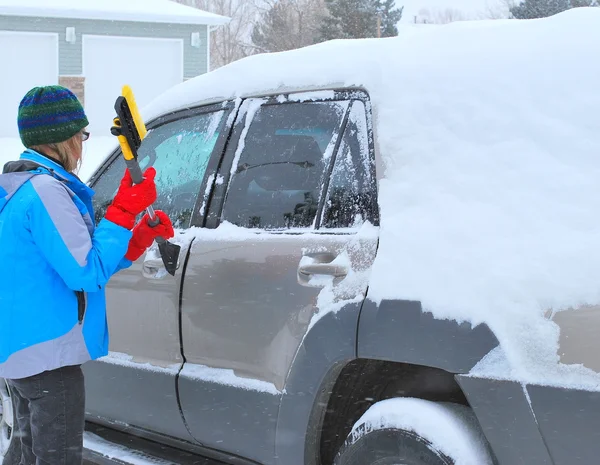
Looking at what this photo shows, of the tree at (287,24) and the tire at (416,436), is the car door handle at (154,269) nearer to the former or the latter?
the tire at (416,436)

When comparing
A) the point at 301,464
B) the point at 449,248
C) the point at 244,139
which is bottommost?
the point at 301,464

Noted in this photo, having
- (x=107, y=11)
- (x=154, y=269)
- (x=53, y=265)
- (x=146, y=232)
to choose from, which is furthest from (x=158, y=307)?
(x=107, y=11)

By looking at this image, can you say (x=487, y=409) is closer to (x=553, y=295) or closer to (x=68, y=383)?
(x=553, y=295)

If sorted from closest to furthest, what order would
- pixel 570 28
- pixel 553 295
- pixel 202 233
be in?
pixel 553 295 < pixel 570 28 < pixel 202 233

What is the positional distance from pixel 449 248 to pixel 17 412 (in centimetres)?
164

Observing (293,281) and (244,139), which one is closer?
(293,281)

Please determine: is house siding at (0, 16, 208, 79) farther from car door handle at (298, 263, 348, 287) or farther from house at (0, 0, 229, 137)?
car door handle at (298, 263, 348, 287)

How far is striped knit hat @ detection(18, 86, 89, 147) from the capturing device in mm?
2527

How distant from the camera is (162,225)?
275cm

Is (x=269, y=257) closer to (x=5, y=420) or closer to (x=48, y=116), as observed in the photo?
(x=48, y=116)

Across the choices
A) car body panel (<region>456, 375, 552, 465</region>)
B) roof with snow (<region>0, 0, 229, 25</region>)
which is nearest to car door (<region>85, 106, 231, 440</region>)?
car body panel (<region>456, 375, 552, 465</region>)

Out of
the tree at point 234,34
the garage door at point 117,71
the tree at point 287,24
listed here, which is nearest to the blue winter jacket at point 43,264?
the garage door at point 117,71

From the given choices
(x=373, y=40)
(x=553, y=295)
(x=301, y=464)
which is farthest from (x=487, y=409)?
(x=373, y=40)

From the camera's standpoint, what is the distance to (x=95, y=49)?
69.0 ft
